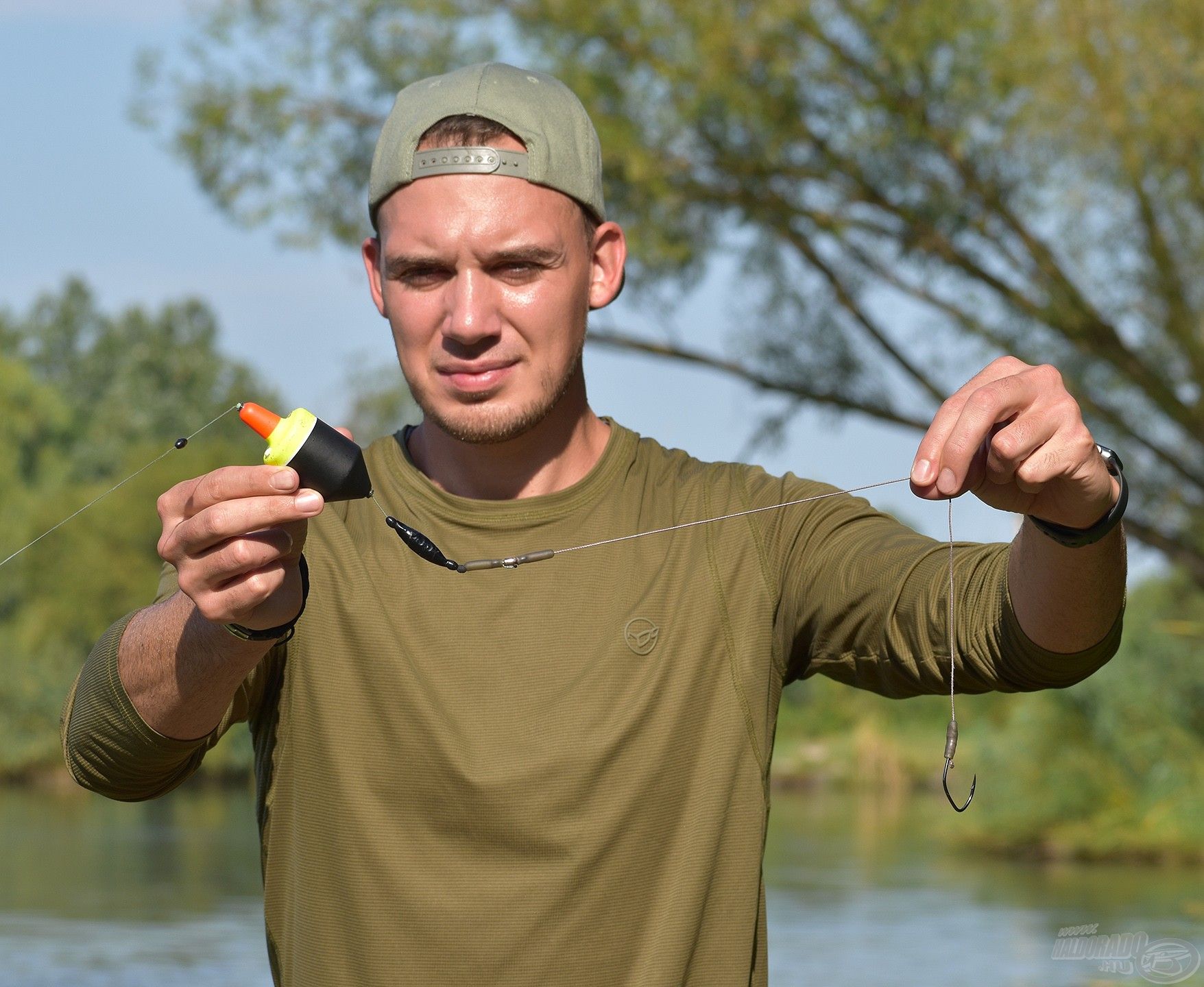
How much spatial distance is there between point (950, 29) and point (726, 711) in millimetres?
6505

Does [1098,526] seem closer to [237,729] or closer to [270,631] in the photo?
[270,631]

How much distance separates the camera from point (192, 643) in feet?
7.49

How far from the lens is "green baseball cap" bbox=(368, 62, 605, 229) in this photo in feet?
8.82

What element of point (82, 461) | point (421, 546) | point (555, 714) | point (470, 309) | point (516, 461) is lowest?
point (555, 714)

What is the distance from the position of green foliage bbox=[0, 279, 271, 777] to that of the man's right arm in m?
14.5

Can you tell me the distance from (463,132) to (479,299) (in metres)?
0.29

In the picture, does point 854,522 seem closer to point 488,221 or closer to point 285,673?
point 488,221

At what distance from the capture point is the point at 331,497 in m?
2.21

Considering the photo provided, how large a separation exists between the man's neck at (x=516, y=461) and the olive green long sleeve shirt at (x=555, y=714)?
0.07m

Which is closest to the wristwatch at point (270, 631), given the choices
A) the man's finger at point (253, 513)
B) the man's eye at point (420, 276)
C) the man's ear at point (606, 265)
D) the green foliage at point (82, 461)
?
the man's finger at point (253, 513)

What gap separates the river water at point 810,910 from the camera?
11836 mm

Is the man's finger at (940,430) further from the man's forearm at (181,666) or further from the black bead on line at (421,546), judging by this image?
the man's forearm at (181,666)

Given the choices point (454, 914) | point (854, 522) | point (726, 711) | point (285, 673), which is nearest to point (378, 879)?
point (454, 914)

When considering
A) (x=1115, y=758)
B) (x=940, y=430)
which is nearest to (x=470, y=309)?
(x=940, y=430)
